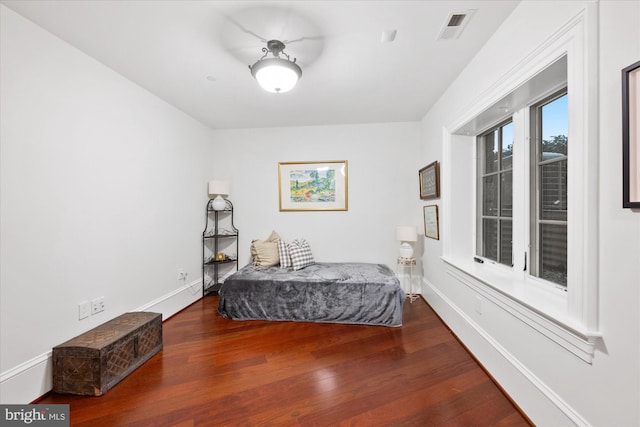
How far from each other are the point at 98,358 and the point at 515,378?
279 centimetres

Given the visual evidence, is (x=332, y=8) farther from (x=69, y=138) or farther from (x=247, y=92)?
(x=69, y=138)

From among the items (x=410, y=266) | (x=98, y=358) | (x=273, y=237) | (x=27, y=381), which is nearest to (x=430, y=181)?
(x=410, y=266)

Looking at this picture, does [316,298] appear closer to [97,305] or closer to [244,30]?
[97,305]

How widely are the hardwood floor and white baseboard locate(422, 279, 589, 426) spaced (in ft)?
0.27

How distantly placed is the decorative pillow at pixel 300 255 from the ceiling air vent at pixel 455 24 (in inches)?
109

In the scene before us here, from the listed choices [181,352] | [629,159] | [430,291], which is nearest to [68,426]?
[181,352]

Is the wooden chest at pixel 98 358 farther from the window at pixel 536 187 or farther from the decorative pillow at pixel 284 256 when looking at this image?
the window at pixel 536 187

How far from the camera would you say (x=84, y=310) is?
2068mm

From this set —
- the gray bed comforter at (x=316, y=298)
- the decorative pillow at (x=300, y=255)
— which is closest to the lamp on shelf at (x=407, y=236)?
the gray bed comforter at (x=316, y=298)

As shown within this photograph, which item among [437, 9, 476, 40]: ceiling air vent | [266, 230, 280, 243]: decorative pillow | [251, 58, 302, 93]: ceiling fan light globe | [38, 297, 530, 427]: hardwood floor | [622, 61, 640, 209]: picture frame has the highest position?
[437, 9, 476, 40]: ceiling air vent

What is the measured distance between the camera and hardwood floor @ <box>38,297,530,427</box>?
5.23 feet

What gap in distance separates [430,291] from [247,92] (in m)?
3.27

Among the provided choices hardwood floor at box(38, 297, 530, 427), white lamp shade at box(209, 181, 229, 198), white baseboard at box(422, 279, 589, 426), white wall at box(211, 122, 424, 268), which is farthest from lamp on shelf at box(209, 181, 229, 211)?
white baseboard at box(422, 279, 589, 426)

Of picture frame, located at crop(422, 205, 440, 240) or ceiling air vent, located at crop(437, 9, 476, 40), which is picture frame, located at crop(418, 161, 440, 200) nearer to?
picture frame, located at crop(422, 205, 440, 240)
